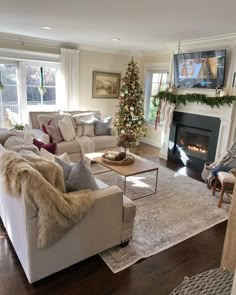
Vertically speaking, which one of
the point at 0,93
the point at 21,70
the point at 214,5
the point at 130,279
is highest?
the point at 214,5

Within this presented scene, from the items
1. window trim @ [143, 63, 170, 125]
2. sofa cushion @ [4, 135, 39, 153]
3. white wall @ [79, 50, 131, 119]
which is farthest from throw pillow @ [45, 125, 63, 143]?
window trim @ [143, 63, 170, 125]

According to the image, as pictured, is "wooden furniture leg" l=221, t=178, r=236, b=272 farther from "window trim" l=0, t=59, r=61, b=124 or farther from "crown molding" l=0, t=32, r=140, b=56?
"crown molding" l=0, t=32, r=140, b=56

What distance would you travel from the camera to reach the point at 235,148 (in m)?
3.63

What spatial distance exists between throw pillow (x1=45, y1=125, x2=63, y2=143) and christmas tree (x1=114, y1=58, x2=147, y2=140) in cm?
172

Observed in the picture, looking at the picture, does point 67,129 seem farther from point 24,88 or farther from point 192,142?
point 192,142

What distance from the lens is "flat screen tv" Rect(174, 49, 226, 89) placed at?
4078 millimetres

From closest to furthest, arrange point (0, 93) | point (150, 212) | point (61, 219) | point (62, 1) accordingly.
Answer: point (61, 219) < point (62, 1) < point (150, 212) < point (0, 93)

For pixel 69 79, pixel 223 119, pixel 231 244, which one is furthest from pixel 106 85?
pixel 231 244

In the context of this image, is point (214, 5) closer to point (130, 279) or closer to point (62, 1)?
point (62, 1)

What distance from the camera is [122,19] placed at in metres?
3.19

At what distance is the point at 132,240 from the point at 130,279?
50 centimetres

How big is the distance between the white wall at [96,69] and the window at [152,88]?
788 millimetres

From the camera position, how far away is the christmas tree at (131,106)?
5.71 metres

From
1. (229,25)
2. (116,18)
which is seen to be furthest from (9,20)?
(229,25)
